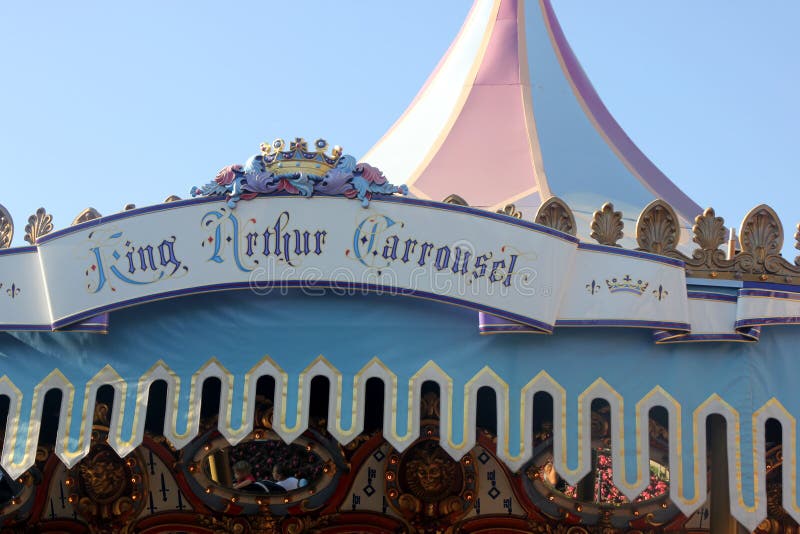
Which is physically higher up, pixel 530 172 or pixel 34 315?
pixel 530 172

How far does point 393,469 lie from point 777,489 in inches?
82.2

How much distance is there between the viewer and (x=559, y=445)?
5.14 meters

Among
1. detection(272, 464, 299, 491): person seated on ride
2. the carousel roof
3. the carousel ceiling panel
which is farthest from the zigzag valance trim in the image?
detection(272, 464, 299, 491): person seated on ride

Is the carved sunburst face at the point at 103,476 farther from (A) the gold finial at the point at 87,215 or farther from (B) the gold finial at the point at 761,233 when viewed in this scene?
(B) the gold finial at the point at 761,233

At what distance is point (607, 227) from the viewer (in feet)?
17.9

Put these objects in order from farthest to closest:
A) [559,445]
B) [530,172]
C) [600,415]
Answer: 1. [530,172]
2. [600,415]
3. [559,445]

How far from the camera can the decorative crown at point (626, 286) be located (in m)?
5.29

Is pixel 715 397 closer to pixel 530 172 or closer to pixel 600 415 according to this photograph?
pixel 600 415

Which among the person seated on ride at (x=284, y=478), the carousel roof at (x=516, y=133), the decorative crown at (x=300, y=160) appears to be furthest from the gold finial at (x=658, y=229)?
the person seated on ride at (x=284, y=478)

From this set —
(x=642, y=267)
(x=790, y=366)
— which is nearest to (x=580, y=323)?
(x=642, y=267)

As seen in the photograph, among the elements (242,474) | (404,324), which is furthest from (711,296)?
(242,474)

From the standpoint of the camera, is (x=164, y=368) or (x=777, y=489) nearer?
(x=164, y=368)

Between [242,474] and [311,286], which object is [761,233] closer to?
[311,286]

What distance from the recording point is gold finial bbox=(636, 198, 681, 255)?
545cm
